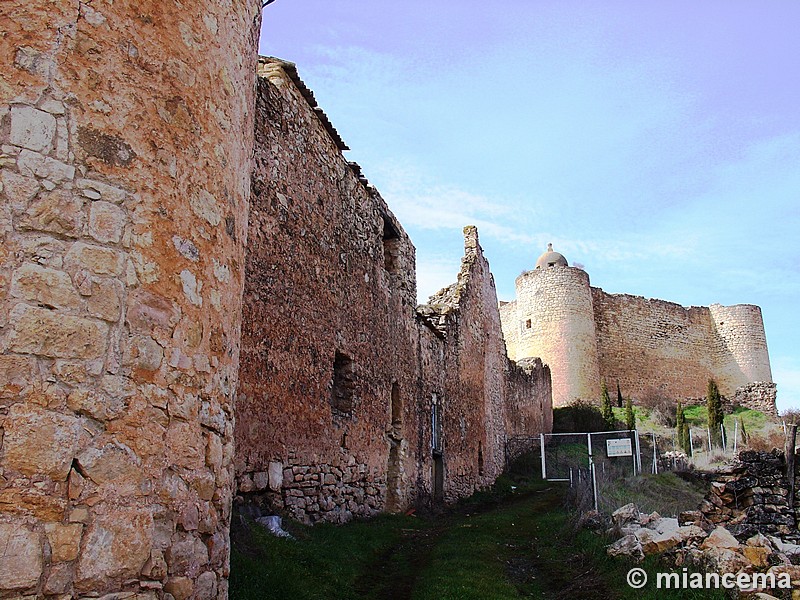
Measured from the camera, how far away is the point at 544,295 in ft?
127

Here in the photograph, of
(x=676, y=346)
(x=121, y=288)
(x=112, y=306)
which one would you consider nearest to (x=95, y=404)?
(x=112, y=306)

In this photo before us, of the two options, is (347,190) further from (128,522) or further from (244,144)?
(128,522)

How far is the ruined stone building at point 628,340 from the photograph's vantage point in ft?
125

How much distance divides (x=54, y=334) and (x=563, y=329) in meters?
36.5

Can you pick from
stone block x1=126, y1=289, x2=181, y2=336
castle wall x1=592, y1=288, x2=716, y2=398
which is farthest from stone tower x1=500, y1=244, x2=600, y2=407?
stone block x1=126, y1=289, x2=181, y2=336

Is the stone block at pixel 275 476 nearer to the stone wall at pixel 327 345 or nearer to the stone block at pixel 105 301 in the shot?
the stone wall at pixel 327 345

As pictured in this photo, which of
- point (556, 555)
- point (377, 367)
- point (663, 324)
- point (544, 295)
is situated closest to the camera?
point (556, 555)

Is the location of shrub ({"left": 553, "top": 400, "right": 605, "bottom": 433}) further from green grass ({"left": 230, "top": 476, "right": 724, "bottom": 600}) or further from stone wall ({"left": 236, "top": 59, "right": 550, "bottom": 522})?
green grass ({"left": 230, "top": 476, "right": 724, "bottom": 600})

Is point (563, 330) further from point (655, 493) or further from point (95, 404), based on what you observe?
point (95, 404)

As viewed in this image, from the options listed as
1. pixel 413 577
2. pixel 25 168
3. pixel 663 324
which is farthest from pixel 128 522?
pixel 663 324

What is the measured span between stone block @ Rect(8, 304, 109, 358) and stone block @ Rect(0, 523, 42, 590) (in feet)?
2.50

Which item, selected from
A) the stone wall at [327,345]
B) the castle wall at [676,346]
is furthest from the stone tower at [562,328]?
the stone wall at [327,345]

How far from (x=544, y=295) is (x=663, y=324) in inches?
464

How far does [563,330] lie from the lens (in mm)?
38031
